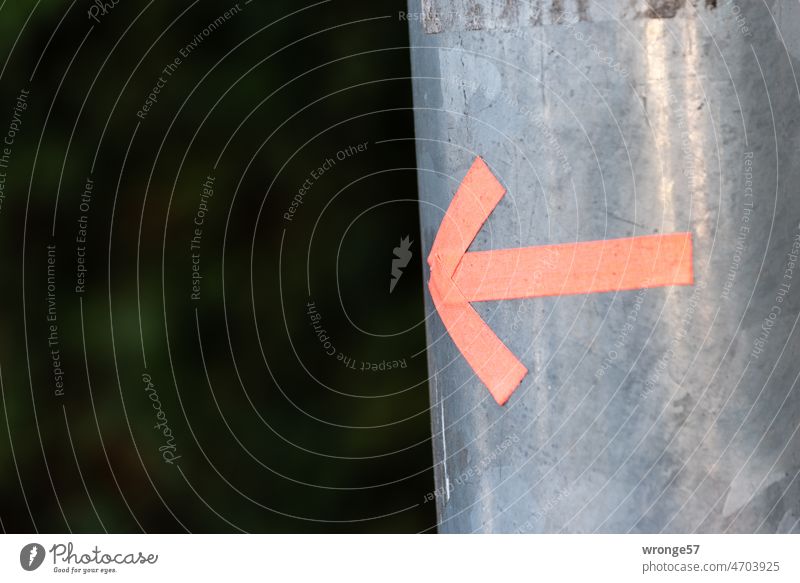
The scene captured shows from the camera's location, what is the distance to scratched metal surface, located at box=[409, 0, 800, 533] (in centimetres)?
97

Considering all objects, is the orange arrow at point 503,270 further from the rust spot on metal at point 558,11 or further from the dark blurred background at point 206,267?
the dark blurred background at point 206,267

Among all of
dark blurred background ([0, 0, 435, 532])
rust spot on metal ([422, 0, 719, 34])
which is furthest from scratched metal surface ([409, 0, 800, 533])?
dark blurred background ([0, 0, 435, 532])

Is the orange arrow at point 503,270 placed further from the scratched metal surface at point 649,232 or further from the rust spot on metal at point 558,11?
the rust spot on metal at point 558,11

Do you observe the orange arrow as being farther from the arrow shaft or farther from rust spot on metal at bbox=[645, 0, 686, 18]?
rust spot on metal at bbox=[645, 0, 686, 18]

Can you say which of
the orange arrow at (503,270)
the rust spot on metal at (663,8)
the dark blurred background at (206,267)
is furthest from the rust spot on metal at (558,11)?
→ the dark blurred background at (206,267)

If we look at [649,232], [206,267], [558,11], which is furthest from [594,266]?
[206,267]

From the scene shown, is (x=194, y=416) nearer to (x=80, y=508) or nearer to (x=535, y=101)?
(x=80, y=508)

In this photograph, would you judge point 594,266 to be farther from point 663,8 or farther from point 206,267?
point 206,267

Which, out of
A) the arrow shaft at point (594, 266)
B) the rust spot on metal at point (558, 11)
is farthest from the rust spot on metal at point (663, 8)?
the arrow shaft at point (594, 266)

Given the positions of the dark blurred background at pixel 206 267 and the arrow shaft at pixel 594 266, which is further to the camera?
the dark blurred background at pixel 206 267

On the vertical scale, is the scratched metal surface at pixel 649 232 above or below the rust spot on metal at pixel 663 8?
below

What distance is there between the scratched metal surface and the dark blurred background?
939mm

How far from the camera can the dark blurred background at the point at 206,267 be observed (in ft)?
6.30

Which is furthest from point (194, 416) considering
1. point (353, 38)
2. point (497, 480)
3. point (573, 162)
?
point (573, 162)
